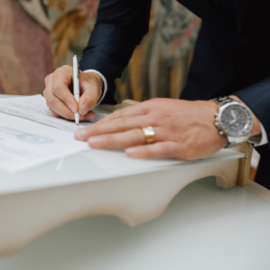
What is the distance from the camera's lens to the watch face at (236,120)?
0.38 m

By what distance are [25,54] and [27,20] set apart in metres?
0.14

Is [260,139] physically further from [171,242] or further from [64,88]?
[64,88]

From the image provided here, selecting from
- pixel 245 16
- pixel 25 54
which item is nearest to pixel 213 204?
pixel 245 16

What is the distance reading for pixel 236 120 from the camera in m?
0.38

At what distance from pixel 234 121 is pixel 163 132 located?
0.41ft

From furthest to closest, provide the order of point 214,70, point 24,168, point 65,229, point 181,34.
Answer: point 181,34 < point 214,70 < point 65,229 < point 24,168

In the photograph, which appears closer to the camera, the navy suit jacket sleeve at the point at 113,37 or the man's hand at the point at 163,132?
the man's hand at the point at 163,132

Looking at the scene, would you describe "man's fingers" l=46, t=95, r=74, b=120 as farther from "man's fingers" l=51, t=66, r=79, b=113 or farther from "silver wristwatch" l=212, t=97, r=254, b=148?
"silver wristwatch" l=212, t=97, r=254, b=148

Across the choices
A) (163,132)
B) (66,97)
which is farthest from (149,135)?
(66,97)

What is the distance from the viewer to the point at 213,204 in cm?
43

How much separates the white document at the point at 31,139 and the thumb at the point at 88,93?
1.4 inches

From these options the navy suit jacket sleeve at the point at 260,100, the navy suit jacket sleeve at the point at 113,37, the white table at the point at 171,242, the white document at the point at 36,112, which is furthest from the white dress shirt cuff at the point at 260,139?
the navy suit jacket sleeve at the point at 113,37

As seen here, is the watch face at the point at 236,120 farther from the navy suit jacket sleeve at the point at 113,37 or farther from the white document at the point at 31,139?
the navy suit jacket sleeve at the point at 113,37

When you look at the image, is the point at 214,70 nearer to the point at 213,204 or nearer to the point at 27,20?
the point at 213,204
